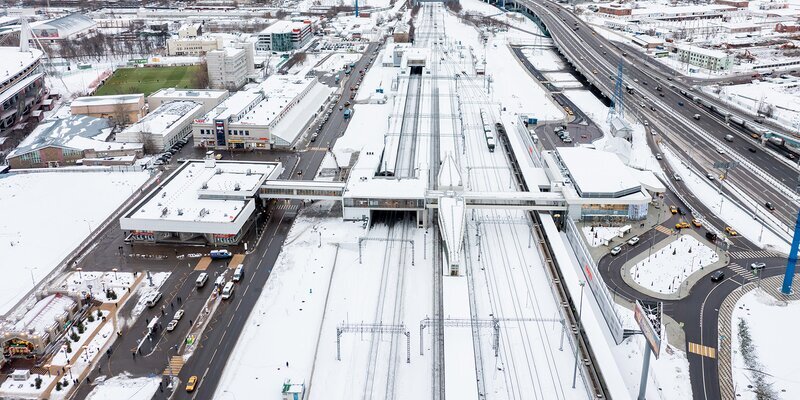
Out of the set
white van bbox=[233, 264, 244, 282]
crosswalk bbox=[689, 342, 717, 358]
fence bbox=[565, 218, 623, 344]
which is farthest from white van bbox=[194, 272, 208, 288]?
crosswalk bbox=[689, 342, 717, 358]

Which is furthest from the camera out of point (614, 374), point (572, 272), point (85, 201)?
point (85, 201)

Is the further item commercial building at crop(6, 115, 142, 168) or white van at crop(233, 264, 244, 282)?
commercial building at crop(6, 115, 142, 168)

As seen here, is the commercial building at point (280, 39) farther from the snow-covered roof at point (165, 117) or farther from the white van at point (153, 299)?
the white van at point (153, 299)

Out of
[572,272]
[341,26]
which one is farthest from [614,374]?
[341,26]

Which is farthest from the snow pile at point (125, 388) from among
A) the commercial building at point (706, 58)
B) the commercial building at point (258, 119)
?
the commercial building at point (706, 58)

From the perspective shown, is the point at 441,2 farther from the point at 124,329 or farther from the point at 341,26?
the point at 124,329

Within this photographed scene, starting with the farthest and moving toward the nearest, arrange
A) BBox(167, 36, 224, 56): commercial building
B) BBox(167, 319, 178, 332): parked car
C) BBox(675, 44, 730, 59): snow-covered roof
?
BBox(167, 36, 224, 56): commercial building, BBox(675, 44, 730, 59): snow-covered roof, BBox(167, 319, 178, 332): parked car

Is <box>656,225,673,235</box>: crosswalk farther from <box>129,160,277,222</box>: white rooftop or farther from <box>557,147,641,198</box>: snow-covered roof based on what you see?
<box>129,160,277,222</box>: white rooftop

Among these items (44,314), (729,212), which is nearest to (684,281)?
(729,212)
